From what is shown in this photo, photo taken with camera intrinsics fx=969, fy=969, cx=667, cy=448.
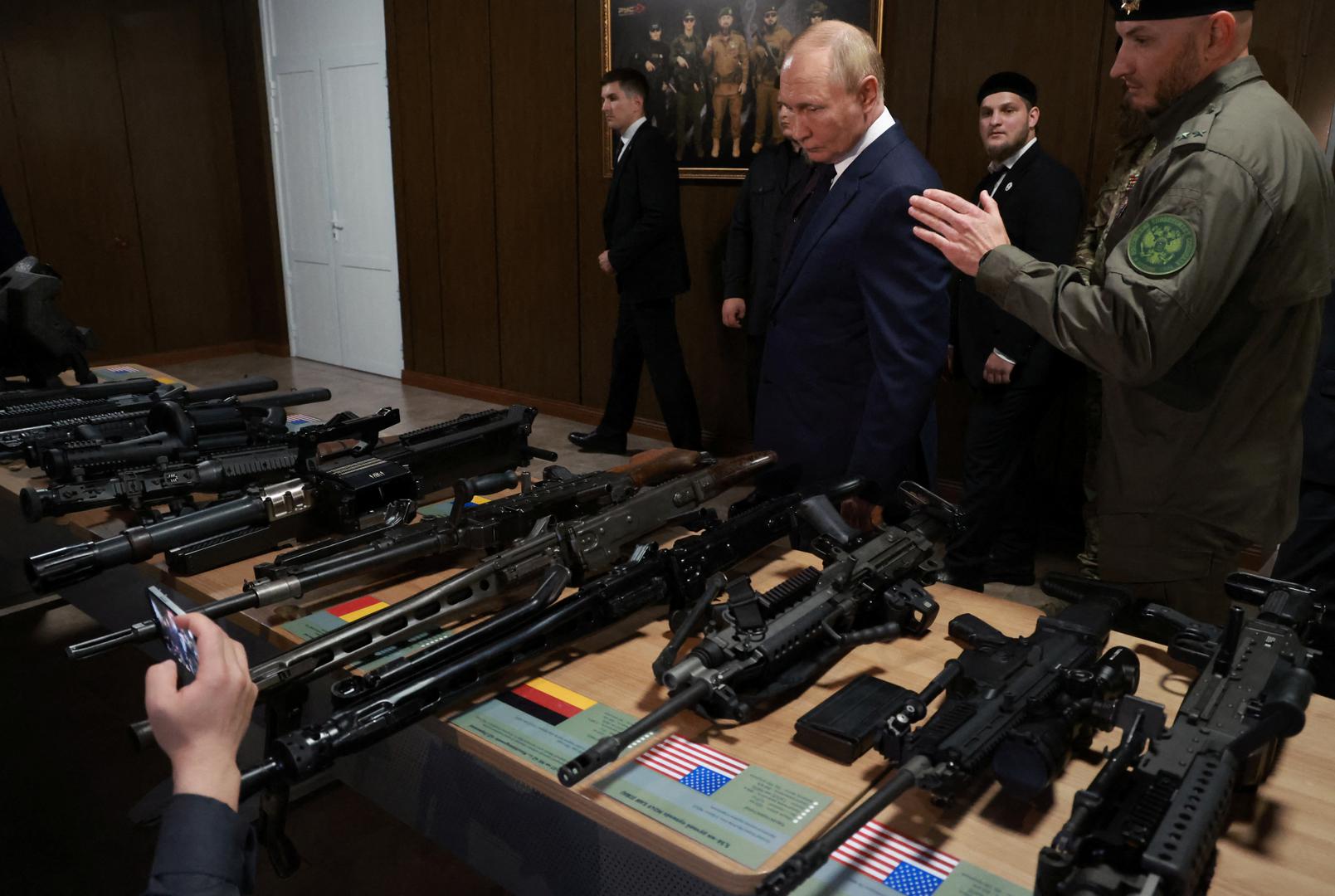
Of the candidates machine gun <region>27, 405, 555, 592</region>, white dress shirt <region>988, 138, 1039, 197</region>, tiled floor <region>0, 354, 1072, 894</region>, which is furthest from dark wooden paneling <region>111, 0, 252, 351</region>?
white dress shirt <region>988, 138, 1039, 197</region>

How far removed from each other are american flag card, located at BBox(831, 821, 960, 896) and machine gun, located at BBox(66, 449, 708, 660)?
0.87 meters

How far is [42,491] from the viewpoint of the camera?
6.66 feet

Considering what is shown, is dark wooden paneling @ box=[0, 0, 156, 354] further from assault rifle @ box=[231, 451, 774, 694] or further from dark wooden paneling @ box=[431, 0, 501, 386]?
assault rifle @ box=[231, 451, 774, 694]

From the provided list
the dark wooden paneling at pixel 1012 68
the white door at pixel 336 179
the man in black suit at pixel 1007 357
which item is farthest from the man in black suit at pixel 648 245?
the white door at pixel 336 179

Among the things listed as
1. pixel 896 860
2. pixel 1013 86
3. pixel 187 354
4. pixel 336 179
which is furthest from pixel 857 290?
pixel 187 354

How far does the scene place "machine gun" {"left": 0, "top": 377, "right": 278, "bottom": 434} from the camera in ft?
8.76

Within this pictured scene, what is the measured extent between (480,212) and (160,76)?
3243 mm

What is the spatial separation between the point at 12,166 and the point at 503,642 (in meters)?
7.28

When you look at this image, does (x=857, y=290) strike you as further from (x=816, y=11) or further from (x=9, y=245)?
(x=9, y=245)

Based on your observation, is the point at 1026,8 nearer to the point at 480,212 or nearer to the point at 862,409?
the point at 862,409

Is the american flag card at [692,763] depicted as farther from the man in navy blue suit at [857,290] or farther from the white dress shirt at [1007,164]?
the white dress shirt at [1007,164]

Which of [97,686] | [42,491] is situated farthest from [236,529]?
[97,686]

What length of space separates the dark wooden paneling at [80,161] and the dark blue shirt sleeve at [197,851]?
709 cm

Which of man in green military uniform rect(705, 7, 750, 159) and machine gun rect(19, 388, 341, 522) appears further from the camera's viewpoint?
man in green military uniform rect(705, 7, 750, 159)
